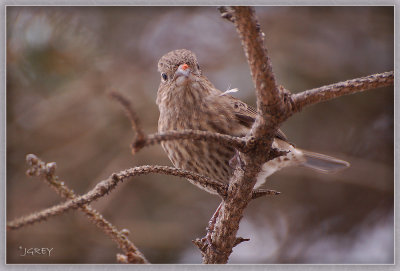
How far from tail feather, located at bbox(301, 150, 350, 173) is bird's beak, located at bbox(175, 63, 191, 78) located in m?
1.20

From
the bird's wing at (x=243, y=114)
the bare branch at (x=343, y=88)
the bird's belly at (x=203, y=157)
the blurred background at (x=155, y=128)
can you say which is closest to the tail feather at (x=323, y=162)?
the blurred background at (x=155, y=128)

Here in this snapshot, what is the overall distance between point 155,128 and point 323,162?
1.50m

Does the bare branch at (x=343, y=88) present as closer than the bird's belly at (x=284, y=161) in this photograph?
Yes

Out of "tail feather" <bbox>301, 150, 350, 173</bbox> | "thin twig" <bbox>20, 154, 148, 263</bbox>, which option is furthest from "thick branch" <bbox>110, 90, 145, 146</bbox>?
"tail feather" <bbox>301, 150, 350, 173</bbox>

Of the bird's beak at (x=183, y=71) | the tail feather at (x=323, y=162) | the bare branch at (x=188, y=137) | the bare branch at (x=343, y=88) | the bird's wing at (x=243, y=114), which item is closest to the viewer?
the bare branch at (x=188, y=137)

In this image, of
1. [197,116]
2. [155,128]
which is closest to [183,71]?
[197,116]

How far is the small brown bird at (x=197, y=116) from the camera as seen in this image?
2605mm

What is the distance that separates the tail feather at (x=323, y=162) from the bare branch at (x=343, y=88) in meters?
1.82

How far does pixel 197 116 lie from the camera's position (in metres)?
2.73

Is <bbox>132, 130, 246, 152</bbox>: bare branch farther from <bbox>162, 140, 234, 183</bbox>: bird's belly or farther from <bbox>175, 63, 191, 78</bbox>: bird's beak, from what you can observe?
<bbox>175, 63, 191, 78</bbox>: bird's beak

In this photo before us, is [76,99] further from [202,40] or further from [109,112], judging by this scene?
[202,40]

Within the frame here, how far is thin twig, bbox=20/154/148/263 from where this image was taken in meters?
1.44

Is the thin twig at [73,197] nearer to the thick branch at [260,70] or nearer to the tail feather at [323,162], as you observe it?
the thick branch at [260,70]

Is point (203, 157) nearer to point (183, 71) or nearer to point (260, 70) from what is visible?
point (183, 71)
